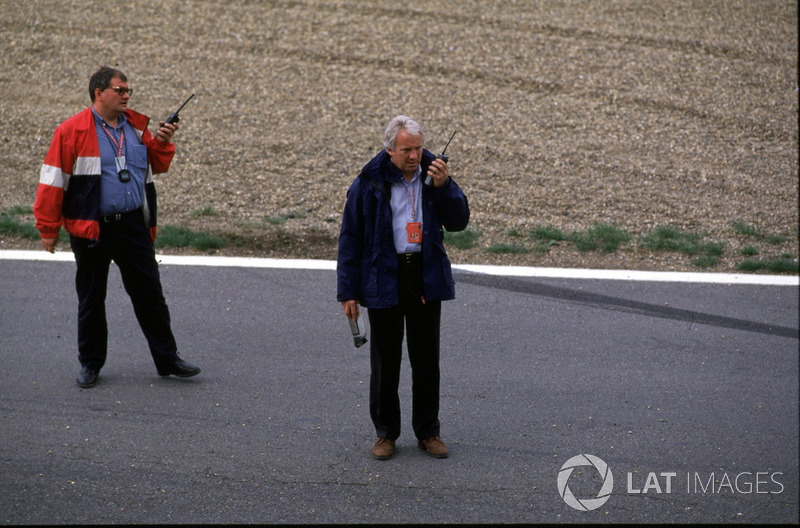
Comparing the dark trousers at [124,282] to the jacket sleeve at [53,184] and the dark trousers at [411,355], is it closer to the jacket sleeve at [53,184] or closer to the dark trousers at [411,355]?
the jacket sleeve at [53,184]

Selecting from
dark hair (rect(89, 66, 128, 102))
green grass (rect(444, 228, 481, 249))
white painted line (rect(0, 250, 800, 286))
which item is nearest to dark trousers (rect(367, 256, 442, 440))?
dark hair (rect(89, 66, 128, 102))

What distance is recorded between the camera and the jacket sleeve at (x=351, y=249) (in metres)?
4.59

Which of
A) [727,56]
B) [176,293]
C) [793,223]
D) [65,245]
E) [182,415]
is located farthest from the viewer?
[727,56]

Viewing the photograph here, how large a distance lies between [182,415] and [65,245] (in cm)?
402

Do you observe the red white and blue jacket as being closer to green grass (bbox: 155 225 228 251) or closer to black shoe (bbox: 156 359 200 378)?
black shoe (bbox: 156 359 200 378)

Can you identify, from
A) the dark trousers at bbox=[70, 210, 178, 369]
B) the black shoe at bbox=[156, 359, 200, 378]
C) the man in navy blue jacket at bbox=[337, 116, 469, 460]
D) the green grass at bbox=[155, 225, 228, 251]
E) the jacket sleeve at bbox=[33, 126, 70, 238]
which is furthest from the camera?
the green grass at bbox=[155, 225, 228, 251]

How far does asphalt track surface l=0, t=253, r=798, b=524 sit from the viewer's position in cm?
432

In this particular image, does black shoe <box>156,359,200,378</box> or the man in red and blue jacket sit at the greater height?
the man in red and blue jacket

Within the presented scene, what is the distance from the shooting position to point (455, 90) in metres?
13.2

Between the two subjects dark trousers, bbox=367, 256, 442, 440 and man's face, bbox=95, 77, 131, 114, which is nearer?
dark trousers, bbox=367, 256, 442, 440

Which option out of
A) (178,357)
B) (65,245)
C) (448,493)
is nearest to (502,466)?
(448,493)

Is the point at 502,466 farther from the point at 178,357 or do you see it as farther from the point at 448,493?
the point at 178,357

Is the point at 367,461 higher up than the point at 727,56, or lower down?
lower down

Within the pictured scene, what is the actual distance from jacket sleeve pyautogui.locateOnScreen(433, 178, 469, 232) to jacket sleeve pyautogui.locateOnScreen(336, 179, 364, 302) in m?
0.40
